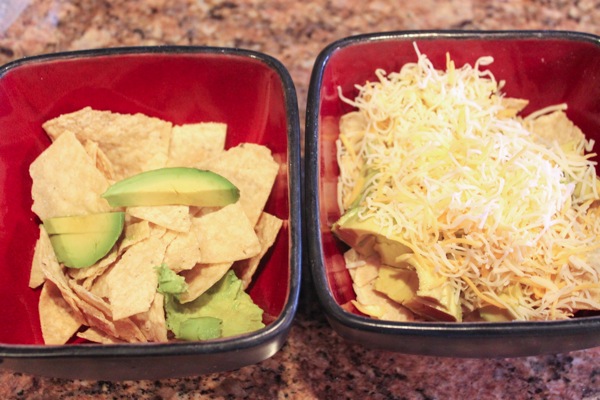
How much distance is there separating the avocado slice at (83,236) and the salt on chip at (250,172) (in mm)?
221

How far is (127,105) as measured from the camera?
4.35ft

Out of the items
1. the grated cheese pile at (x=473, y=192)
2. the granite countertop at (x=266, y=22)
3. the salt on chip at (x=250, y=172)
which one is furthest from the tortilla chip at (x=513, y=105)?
the salt on chip at (x=250, y=172)

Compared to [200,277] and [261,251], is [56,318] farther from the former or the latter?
[261,251]

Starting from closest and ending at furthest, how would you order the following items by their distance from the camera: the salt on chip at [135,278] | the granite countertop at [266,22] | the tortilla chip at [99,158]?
the salt on chip at [135,278] < the tortilla chip at [99,158] < the granite countertop at [266,22]

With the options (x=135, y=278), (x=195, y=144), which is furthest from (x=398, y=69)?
(x=135, y=278)

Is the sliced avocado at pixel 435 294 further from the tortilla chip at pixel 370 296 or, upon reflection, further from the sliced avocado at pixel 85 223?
the sliced avocado at pixel 85 223

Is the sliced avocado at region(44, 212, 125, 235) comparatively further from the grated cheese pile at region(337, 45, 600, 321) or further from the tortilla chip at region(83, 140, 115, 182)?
the grated cheese pile at region(337, 45, 600, 321)

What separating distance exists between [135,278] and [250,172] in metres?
0.31

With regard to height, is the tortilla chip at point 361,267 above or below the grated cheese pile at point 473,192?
below

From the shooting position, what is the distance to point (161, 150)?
1291 millimetres

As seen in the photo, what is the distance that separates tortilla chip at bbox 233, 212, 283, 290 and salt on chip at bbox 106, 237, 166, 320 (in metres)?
0.16

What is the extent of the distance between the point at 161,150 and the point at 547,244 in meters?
0.78

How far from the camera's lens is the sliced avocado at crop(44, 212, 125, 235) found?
1147 millimetres

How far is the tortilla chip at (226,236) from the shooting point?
1144 mm
